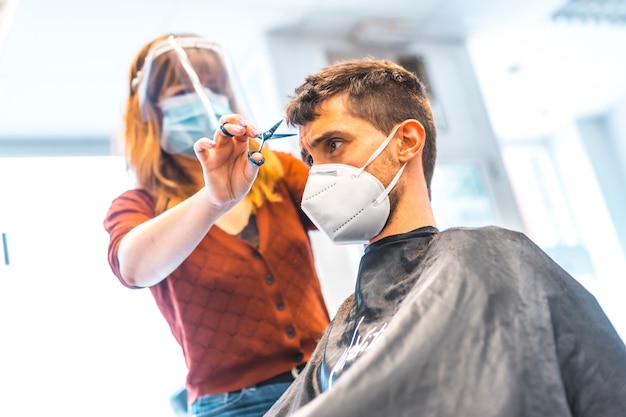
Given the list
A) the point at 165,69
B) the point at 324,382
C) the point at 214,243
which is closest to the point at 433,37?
the point at 165,69

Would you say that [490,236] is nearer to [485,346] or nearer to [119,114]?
[485,346]

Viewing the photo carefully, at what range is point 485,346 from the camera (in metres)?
0.93

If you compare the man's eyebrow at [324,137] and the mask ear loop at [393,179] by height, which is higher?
the man's eyebrow at [324,137]

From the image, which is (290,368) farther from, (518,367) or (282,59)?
(282,59)

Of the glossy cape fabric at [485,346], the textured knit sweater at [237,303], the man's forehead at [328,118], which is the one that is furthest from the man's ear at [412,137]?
the textured knit sweater at [237,303]

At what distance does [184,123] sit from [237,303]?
54 centimetres

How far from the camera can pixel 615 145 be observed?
6.61 metres

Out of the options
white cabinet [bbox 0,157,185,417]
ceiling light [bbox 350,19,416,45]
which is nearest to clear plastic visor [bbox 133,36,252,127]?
white cabinet [bbox 0,157,185,417]

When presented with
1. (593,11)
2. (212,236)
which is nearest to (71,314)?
(212,236)

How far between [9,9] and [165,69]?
42 centimetres

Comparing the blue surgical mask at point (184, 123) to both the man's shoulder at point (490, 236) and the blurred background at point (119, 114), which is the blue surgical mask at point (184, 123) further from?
the man's shoulder at point (490, 236)

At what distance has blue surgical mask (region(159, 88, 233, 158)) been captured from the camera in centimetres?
173

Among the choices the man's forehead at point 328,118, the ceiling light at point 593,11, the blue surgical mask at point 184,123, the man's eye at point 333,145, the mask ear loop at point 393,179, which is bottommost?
the mask ear loop at point 393,179

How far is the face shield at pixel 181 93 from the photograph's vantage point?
5.69 ft
